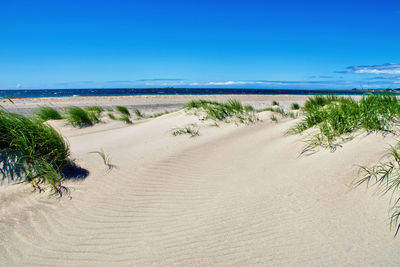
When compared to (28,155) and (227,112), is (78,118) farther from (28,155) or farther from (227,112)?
(28,155)

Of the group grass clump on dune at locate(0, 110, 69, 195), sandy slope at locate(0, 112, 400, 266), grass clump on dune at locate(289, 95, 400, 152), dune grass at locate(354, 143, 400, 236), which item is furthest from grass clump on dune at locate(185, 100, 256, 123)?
grass clump on dune at locate(0, 110, 69, 195)

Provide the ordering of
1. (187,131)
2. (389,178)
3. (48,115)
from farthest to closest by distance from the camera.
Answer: (48,115) → (187,131) → (389,178)

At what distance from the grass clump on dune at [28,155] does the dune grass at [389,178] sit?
9.72 feet

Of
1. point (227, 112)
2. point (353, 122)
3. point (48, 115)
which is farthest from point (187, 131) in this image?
point (48, 115)

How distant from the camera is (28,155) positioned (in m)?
2.52

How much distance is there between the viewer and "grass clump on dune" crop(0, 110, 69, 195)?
2.47 m

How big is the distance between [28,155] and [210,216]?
1949 mm

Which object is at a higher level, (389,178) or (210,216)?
(389,178)

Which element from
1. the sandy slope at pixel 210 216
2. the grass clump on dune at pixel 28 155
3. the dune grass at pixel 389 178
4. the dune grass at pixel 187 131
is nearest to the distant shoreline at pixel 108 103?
the dune grass at pixel 187 131

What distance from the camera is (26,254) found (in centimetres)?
179

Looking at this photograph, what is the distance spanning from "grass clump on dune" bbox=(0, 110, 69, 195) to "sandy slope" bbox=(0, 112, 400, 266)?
0.16 m

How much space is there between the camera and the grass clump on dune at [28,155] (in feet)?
8.11

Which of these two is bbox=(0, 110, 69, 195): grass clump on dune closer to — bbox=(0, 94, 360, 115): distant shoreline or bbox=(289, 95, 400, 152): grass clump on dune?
bbox=(289, 95, 400, 152): grass clump on dune

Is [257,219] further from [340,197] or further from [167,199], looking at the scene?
[167,199]
